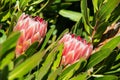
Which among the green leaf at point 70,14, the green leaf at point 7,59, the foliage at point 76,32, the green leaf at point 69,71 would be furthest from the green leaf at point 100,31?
the green leaf at point 7,59

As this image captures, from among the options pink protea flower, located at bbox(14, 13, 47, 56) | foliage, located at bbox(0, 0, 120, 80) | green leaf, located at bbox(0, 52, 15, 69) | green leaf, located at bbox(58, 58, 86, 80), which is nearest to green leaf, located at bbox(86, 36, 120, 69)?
foliage, located at bbox(0, 0, 120, 80)

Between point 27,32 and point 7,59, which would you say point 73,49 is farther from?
point 7,59

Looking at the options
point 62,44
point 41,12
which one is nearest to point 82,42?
point 62,44

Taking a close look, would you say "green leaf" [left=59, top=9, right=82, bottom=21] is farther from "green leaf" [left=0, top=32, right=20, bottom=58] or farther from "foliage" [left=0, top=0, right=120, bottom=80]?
"green leaf" [left=0, top=32, right=20, bottom=58]

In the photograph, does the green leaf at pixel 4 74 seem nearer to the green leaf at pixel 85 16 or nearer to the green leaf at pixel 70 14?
the green leaf at pixel 85 16

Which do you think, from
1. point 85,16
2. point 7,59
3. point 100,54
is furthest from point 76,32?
point 7,59

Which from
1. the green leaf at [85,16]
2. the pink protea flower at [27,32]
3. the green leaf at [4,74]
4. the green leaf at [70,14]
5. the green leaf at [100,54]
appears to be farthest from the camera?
the green leaf at [70,14]

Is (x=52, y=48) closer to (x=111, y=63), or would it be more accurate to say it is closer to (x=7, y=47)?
(x=111, y=63)
